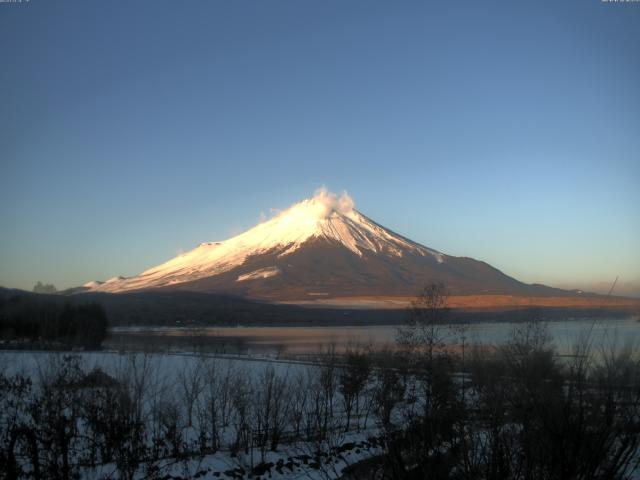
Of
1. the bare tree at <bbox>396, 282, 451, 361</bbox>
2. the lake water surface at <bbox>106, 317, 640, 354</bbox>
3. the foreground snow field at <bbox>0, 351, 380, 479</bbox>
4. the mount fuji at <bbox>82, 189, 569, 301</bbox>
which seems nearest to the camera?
the foreground snow field at <bbox>0, 351, 380, 479</bbox>

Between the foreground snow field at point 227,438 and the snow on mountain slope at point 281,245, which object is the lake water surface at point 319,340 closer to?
the foreground snow field at point 227,438

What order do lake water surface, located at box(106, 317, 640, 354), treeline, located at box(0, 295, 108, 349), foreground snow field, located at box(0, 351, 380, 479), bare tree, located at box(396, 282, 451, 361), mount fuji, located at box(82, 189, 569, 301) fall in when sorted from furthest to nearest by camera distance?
mount fuji, located at box(82, 189, 569, 301) < treeline, located at box(0, 295, 108, 349) < lake water surface, located at box(106, 317, 640, 354) < bare tree, located at box(396, 282, 451, 361) < foreground snow field, located at box(0, 351, 380, 479)

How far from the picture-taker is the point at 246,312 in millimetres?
77000

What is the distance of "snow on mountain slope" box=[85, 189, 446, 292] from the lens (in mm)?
131750

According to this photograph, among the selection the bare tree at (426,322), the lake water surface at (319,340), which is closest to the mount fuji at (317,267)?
the lake water surface at (319,340)

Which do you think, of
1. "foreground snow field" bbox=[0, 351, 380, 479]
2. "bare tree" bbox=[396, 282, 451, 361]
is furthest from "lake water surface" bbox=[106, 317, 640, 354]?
"foreground snow field" bbox=[0, 351, 380, 479]

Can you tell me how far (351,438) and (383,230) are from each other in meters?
139

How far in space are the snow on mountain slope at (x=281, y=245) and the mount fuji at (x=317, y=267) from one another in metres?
0.24

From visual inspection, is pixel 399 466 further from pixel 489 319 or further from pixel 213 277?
pixel 213 277

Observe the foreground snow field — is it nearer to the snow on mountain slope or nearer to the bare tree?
the bare tree

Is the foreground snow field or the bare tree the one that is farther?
the bare tree

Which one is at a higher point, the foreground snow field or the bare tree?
the bare tree

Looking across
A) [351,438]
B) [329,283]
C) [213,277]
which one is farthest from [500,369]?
[213,277]

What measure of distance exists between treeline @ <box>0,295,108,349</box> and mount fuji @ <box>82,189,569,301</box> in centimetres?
6775
